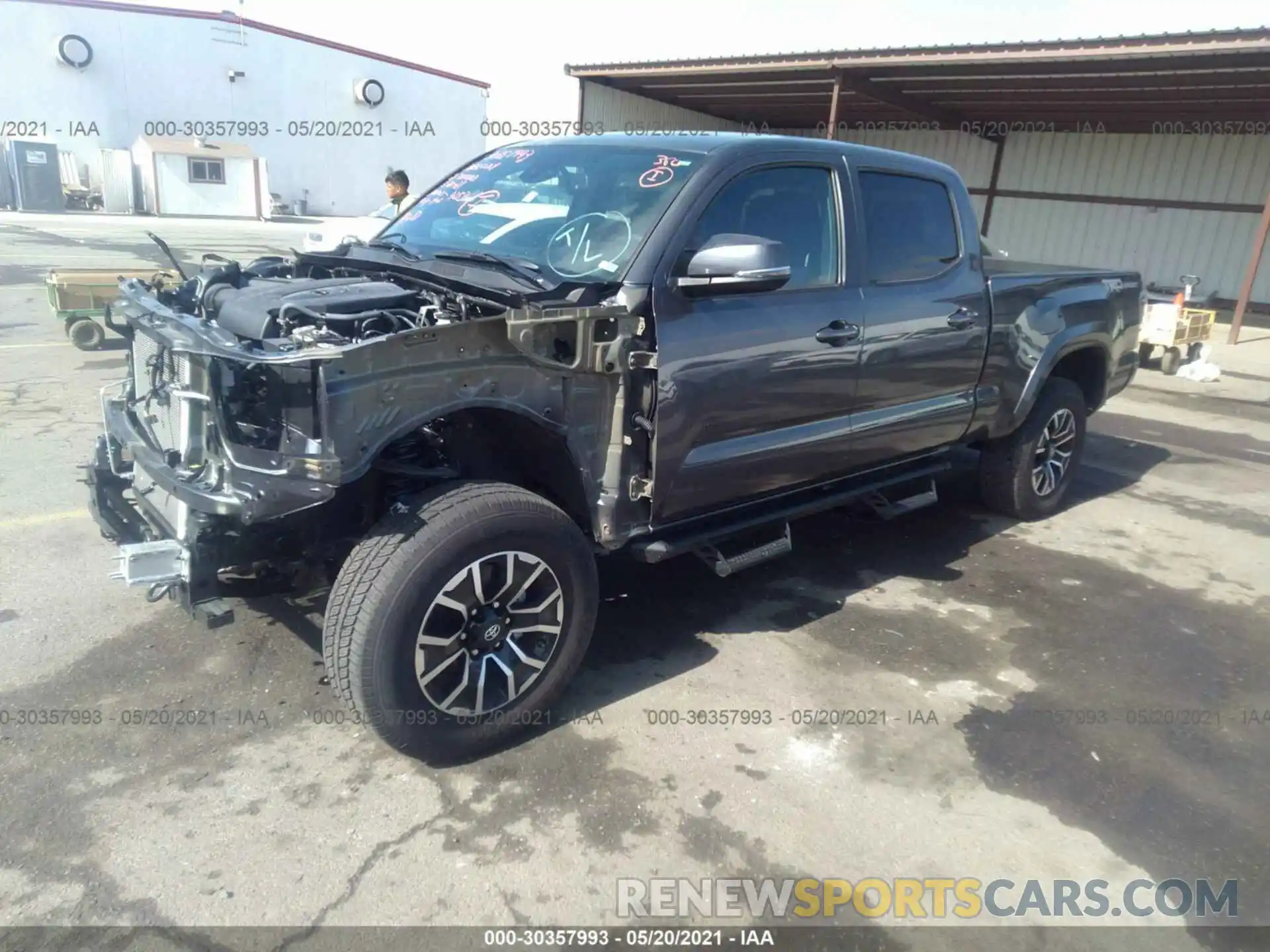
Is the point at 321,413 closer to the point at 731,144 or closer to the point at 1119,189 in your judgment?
the point at 731,144

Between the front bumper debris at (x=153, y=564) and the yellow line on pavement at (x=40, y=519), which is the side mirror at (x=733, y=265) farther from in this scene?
the yellow line on pavement at (x=40, y=519)

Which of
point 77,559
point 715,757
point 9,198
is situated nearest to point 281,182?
point 9,198

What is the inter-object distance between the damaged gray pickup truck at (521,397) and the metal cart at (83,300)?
18.0ft

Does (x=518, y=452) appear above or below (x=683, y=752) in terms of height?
above

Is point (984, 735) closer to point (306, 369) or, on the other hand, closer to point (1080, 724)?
point (1080, 724)

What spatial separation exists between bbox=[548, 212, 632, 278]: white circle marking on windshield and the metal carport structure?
10.9 metres

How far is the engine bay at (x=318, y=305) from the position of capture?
2.76 metres

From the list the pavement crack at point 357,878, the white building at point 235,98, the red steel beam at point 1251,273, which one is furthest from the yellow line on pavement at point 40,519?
the white building at point 235,98

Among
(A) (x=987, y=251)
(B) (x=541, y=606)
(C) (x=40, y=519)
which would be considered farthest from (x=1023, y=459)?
(C) (x=40, y=519)

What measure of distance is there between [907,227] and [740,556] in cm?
180

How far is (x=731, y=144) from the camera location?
11.5 feet

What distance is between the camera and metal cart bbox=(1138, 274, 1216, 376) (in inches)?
426

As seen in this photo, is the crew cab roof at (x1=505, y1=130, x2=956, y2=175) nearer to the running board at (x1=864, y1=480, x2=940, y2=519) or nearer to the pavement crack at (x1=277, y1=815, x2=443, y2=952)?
the running board at (x1=864, y1=480, x2=940, y2=519)

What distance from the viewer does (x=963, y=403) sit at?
14.9ft
